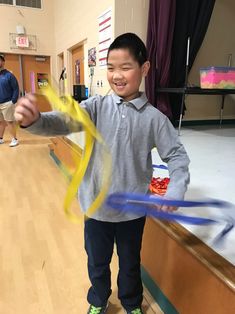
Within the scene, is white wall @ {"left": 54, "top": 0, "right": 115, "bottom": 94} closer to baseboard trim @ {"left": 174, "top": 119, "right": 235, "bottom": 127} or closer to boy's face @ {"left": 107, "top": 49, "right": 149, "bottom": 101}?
baseboard trim @ {"left": 174, "top": 119, "right": 235, "bottom": 127}

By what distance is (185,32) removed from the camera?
334 centimetres

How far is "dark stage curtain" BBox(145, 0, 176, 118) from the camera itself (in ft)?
10.00

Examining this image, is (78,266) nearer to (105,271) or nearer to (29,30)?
Answer: (105,271)

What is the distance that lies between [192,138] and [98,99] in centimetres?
212

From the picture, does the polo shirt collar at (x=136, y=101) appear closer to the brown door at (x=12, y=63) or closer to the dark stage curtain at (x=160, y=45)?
the dark stage curtain at (x=160, y=45)

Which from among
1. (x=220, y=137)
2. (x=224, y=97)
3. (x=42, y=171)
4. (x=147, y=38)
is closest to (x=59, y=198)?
(x=42, y=171)

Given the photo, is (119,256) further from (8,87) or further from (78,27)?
(78,27)

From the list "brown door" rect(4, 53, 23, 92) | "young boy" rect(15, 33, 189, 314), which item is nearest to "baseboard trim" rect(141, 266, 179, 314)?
"young boy" rect(15, 33, 189, 314)

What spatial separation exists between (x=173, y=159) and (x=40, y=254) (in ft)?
3.17

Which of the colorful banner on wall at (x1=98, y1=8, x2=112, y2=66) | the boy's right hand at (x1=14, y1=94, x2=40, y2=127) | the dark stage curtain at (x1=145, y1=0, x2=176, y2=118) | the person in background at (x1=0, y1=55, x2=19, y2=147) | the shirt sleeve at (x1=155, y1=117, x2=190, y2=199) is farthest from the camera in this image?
the person in background at (x1=0, y1=55, x2=19, y2=147)

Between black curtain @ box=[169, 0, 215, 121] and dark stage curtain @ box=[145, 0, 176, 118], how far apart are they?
0.54ft

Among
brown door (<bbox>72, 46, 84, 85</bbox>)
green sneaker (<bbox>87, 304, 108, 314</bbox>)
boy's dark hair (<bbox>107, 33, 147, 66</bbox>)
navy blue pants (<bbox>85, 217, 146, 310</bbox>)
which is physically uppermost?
brown door (<bbox>72, 46, 84, 85</bbox>)

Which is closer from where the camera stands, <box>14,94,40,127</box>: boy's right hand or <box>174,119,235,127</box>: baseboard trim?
<box>14,94,40,127</box>: boy's right hand

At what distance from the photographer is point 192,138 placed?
283cm
